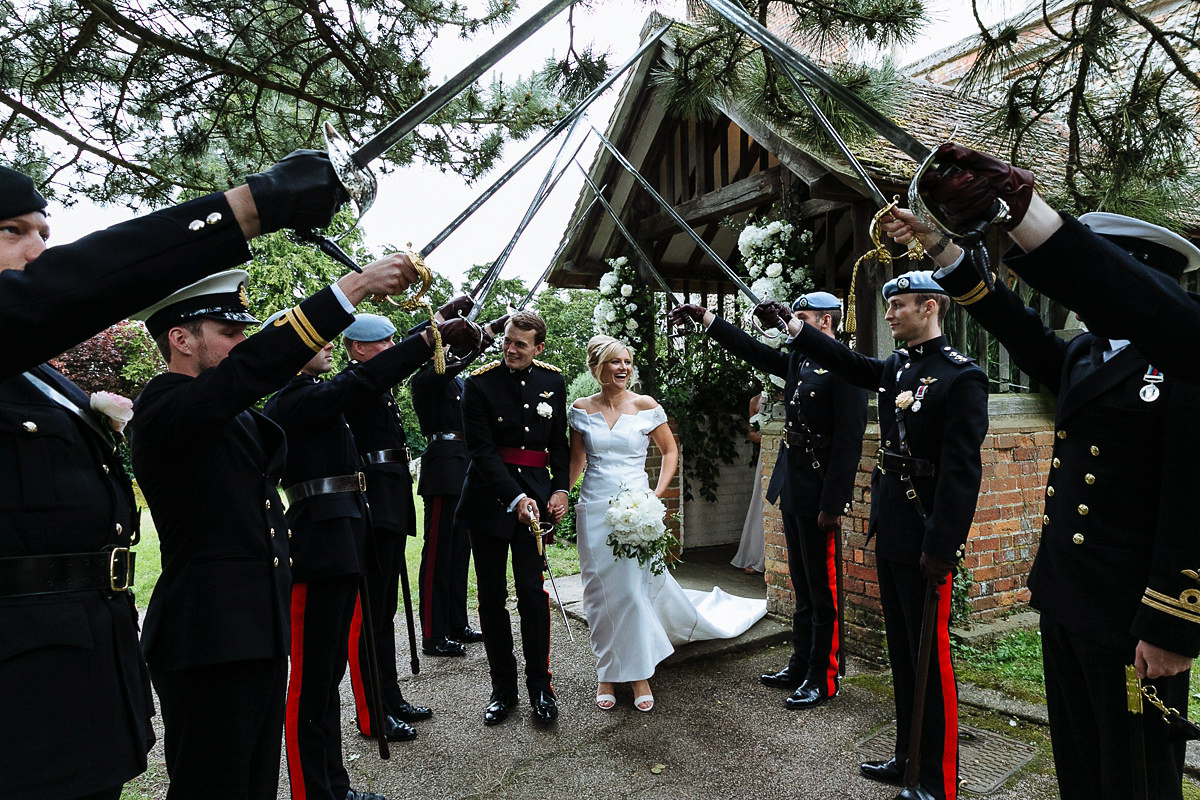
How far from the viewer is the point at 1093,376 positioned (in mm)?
2082

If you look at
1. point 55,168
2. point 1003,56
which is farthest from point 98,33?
point 1003,56

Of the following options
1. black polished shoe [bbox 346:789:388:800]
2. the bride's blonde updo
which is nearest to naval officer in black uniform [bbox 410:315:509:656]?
the bride's blonde updo

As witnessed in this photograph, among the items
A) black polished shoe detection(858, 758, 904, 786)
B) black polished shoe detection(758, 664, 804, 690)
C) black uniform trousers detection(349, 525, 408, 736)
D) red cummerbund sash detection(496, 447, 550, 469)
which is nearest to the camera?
black polished shoe detection(858, 758, 904, 786)

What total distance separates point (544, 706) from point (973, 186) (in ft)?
11.4

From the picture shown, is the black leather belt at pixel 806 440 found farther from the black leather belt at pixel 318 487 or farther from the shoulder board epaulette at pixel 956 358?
the black leather belt at pixel 318 487

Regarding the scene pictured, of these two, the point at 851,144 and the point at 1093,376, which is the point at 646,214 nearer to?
the point at 851,144

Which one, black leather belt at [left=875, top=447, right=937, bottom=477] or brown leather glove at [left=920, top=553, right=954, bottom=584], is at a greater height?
black leather belt at [left=875, top=447, right=937, bottom=477]

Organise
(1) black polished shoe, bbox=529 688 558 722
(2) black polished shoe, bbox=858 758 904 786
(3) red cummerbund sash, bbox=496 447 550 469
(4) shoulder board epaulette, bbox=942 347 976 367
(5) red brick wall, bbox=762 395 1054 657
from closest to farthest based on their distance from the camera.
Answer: (4) shoulder board epaulette, bbox=942 347 976 367 < (2) black polished shoe, bbox=858 758 904 786 < (1) black polished shoe, bbox=529 688 558 722 < (3) red cummerbund sash, bbox=496 447 550 469 < (5) red brick wall, bbox=762 395 1054 657

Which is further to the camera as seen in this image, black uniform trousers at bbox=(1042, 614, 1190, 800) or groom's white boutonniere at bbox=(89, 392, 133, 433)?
black uniform trousers at bbox=(1042, 614, 1190, 800)

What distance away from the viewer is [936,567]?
2.96m

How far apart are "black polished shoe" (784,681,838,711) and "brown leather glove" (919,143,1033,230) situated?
3295 millimetres

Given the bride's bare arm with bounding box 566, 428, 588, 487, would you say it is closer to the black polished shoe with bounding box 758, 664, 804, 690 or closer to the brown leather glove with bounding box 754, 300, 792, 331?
the brown leather glove with bounding box 754, 300, 792, 331

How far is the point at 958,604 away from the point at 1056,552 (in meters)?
3.16

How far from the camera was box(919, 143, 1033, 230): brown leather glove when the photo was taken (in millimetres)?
1462
